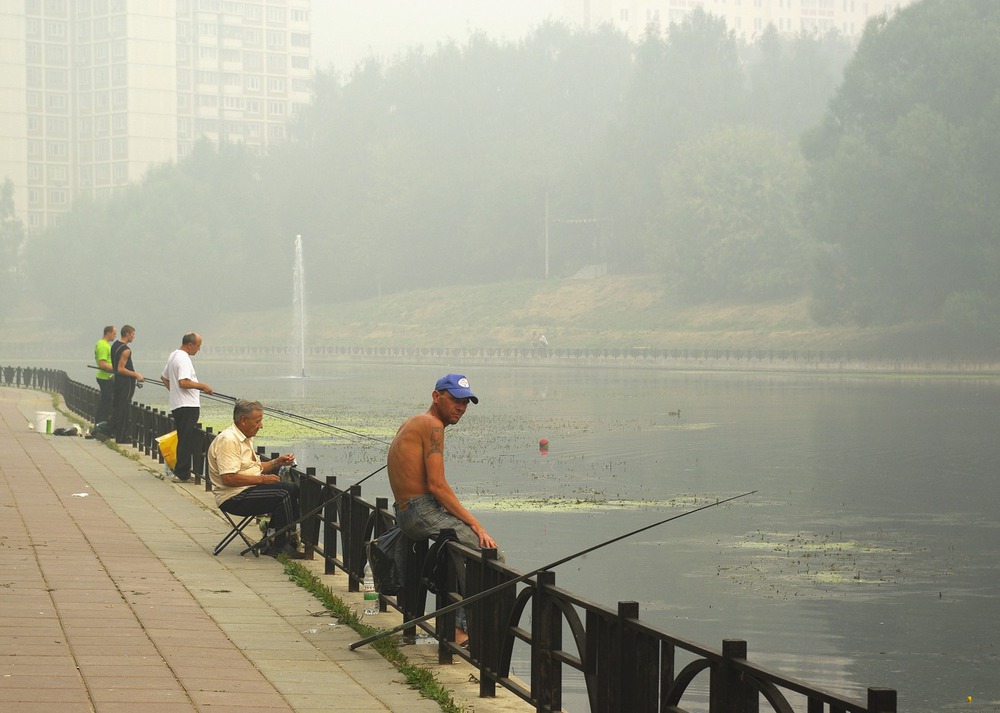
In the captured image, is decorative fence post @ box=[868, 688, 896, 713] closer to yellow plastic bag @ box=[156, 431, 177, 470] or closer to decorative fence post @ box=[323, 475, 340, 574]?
decorative fence post @ box=[323, 475, 340, 574]

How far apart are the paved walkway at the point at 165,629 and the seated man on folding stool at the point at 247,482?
0.38 m

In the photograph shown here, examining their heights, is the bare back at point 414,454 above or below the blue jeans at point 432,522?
above

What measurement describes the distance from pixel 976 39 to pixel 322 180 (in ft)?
225

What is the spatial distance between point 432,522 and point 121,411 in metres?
16.3

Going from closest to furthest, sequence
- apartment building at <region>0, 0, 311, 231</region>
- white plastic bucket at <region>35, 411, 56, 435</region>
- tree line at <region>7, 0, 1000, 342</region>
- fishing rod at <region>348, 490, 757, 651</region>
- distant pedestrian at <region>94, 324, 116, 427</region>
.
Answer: fishing rod at <region>348, 490, 757, 651</region>
distant pedestrian at <region>94, 324, 116, 427</region>
white plastic bucket at <region>35, 411, 56, 435</region>
tree line at <region>7, 0, 1000, 342</region>
apartment building at <region>0, 0, 311, 231</region>

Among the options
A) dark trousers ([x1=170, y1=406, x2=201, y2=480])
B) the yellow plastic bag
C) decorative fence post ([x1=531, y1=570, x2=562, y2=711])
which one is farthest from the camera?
the yellow plastic bag

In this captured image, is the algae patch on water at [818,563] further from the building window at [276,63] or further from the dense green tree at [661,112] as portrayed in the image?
the building window at [276,63]

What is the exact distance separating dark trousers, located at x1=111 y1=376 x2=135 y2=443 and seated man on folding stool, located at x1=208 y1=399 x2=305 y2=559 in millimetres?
11759

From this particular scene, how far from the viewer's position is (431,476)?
822cm

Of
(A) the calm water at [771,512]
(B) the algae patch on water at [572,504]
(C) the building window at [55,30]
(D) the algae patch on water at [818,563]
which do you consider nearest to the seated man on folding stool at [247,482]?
(A) the calm water at [771,512]

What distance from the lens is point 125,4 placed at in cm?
17700

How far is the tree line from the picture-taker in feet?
203

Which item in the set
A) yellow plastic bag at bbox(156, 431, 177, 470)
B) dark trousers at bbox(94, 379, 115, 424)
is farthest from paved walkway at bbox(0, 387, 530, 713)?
dark trousers at bbox(94, 379, 115, 424)

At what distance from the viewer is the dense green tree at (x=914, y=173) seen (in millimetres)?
58750
